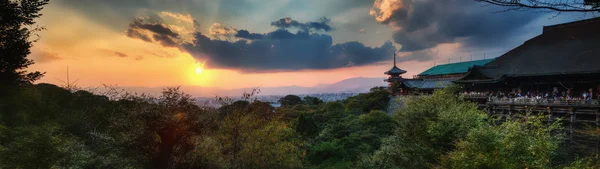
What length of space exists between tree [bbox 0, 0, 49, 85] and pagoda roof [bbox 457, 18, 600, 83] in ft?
112

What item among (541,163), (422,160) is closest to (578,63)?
(422,160)

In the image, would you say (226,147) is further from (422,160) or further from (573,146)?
(573,146)

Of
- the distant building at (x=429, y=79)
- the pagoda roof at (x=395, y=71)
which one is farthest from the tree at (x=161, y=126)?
the pagoda roof at (x=395, y=71)

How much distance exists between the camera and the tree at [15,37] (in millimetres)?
15000

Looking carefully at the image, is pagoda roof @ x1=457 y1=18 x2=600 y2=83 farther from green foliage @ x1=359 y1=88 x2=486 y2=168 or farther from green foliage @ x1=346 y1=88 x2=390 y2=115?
green foliage @ x1=346 y1=88 x2=390 y2=115

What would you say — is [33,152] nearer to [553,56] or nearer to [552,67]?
[552,67]

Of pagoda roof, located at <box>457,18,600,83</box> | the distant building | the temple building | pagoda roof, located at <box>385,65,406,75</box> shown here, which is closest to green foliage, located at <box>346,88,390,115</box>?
the distant building

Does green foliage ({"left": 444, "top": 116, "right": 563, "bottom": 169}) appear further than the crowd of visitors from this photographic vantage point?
No

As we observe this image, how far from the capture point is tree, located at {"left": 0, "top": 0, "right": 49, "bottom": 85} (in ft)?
49.2

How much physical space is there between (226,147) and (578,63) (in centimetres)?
2593

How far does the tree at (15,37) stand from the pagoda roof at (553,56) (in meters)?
34.2

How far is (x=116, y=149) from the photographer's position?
15141 millimetres

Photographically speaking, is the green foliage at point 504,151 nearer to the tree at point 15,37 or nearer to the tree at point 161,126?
the tree at point 161,126

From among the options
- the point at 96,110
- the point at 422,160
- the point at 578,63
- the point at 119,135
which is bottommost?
the point at 422,160
